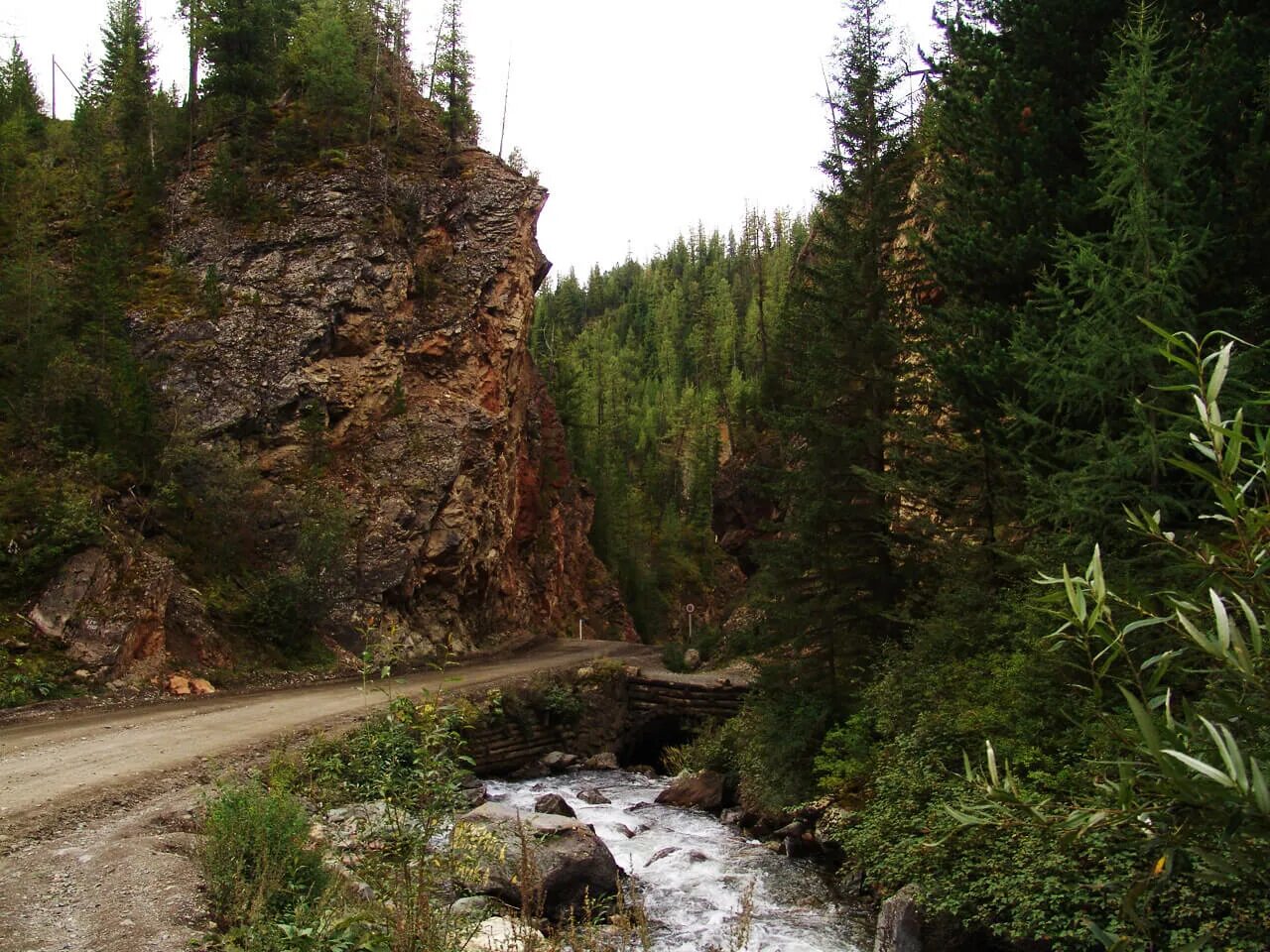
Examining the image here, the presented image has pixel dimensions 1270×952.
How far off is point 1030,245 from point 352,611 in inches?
792

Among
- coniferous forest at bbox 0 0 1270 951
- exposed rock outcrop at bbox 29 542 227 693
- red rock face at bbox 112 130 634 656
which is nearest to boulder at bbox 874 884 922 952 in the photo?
coniferous forest at bbox 0 0 1270 951

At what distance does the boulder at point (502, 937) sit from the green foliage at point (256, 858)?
141 centimetres

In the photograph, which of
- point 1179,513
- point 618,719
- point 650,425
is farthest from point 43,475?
point 650,425

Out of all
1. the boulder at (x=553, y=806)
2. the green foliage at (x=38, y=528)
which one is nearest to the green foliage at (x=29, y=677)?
the green foliage at (x=38, y=528)

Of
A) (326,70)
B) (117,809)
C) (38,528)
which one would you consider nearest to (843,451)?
(117,809)

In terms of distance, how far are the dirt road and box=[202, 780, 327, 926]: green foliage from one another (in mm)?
222

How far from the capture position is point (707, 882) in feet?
38.4

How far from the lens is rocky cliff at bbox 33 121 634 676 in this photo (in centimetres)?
2597

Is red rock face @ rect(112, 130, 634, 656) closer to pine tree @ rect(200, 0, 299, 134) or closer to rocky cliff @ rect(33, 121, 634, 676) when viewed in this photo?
rocky cliff @ rect(33, 121, 634, 676)

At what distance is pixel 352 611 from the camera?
80.0ft

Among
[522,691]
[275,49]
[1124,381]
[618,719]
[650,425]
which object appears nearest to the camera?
[1124,381]

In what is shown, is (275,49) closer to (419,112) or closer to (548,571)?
(419,112)

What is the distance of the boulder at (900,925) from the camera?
8477mm

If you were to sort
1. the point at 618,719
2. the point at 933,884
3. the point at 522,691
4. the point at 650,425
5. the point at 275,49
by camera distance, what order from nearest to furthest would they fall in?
the point at 933,884
the point at 522,691
the point at 618,719
the point at 275,49
the point at 650,425
